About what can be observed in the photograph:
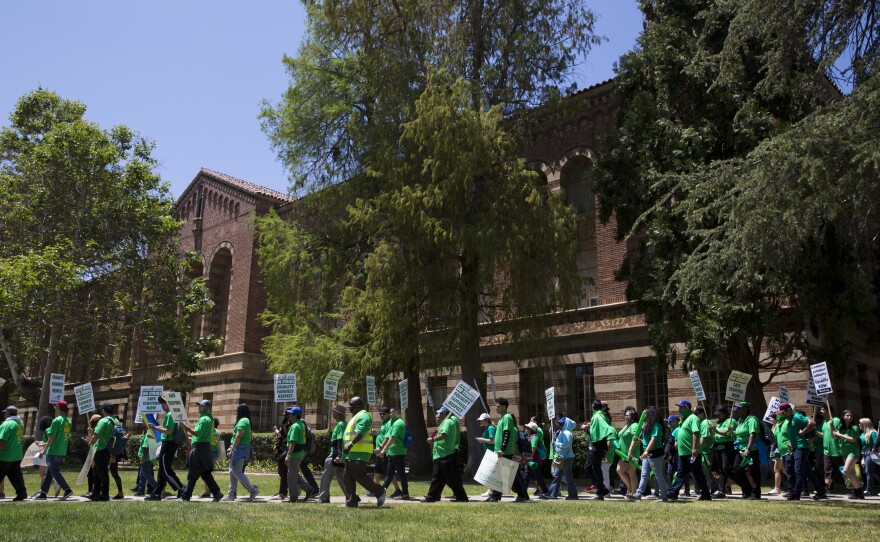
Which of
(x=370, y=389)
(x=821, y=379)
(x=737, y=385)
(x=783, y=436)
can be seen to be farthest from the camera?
(x=370, y=389)

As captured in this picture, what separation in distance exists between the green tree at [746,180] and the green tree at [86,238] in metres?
19.2

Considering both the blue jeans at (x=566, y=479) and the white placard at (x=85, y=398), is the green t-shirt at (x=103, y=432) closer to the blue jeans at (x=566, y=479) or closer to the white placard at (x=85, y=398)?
the white placard at (x=85, y=398)

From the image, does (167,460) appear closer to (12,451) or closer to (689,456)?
(12,451)

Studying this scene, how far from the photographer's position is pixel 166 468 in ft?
46.1

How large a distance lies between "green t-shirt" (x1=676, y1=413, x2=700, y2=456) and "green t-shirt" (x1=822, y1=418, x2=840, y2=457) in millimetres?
3853

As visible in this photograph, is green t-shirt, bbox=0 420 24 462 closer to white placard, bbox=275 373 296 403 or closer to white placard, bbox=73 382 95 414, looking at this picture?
white placard, bbox=73 382 95 414

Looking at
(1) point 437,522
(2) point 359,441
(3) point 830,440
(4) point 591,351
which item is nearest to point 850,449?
(3) point 830,440

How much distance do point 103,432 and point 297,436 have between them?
12.0 ft

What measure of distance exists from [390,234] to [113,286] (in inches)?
648

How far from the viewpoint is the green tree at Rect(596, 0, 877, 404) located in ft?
39.1

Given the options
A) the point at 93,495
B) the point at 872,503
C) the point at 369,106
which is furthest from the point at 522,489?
the point at 369,106

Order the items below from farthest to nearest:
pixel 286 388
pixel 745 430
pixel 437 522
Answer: pixel 286 388 → pixel 745 430 → pixel 437 522

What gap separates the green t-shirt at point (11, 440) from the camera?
43.6ft

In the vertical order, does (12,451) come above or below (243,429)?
below
